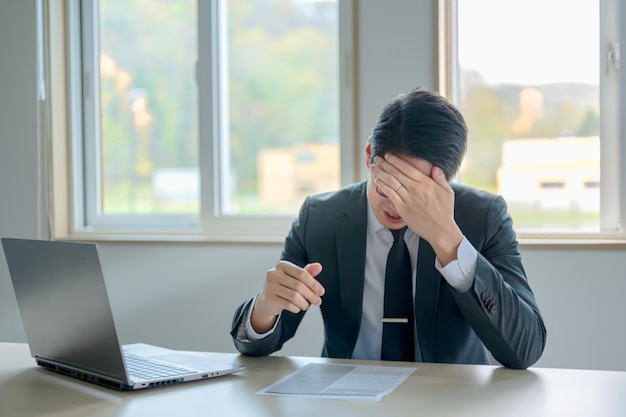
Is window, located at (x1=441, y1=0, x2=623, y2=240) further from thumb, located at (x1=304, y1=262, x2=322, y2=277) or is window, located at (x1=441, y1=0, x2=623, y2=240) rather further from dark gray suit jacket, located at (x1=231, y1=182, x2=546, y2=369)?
thumb, located at (x1=304, y1=262, x2=322, y2=277)

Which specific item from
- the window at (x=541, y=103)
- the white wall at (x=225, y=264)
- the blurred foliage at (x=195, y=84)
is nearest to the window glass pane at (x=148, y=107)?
the blurred foliage at (x=195, y=84)

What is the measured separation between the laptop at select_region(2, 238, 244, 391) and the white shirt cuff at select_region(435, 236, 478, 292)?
47 centimetres

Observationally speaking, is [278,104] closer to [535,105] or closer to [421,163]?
[535,105]

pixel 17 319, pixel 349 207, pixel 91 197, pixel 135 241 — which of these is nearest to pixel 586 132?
pixel 349 207

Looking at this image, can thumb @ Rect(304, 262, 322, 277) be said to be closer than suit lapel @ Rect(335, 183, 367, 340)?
Yes

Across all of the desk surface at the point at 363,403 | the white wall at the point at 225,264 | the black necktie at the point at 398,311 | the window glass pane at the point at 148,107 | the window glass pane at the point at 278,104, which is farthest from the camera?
the window glass pane at the point at 148,107

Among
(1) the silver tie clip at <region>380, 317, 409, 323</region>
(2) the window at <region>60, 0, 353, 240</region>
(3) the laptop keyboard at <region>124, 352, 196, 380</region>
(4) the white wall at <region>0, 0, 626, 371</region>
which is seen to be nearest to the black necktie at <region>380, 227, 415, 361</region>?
(1) the silver tie clip at <region>380, 317, 409, 323</region>

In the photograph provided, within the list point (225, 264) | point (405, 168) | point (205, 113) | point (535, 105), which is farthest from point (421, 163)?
point (205, 113)

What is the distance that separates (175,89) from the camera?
3291 millimetres

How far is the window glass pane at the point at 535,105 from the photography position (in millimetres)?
2693

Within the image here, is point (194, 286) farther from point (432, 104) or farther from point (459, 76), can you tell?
point (432, 104)

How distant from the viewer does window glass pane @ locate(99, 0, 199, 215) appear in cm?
328

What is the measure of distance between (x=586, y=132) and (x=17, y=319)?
7.90 feet

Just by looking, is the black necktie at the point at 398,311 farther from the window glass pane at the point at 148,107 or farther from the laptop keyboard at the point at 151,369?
the window glass pane at the point at 148,107
